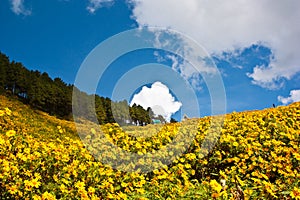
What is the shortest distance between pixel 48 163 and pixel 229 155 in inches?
151

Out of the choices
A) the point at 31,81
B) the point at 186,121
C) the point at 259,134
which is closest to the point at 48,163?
the point at 259,134

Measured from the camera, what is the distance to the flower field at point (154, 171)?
3547 mm

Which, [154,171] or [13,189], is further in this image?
[154,171]

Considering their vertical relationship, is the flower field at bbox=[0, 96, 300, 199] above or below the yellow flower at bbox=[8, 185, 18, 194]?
above

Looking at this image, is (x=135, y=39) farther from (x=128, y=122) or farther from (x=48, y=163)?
(x=48, y=163)

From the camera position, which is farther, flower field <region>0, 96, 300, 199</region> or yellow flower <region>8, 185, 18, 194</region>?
flower field <region>0, 96, 300, 199</region>

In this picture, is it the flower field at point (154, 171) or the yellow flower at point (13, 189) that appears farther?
the flower field at point (154, 171)

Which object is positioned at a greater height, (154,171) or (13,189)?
(154,171)

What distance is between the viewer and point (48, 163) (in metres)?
4.51

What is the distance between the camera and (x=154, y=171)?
527 cm

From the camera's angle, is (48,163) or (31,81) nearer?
(48,163)

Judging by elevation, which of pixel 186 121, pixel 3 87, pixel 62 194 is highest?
pixel 3 87

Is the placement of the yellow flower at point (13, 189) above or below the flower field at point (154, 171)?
below

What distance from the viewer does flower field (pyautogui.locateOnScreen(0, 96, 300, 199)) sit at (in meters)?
3.55
